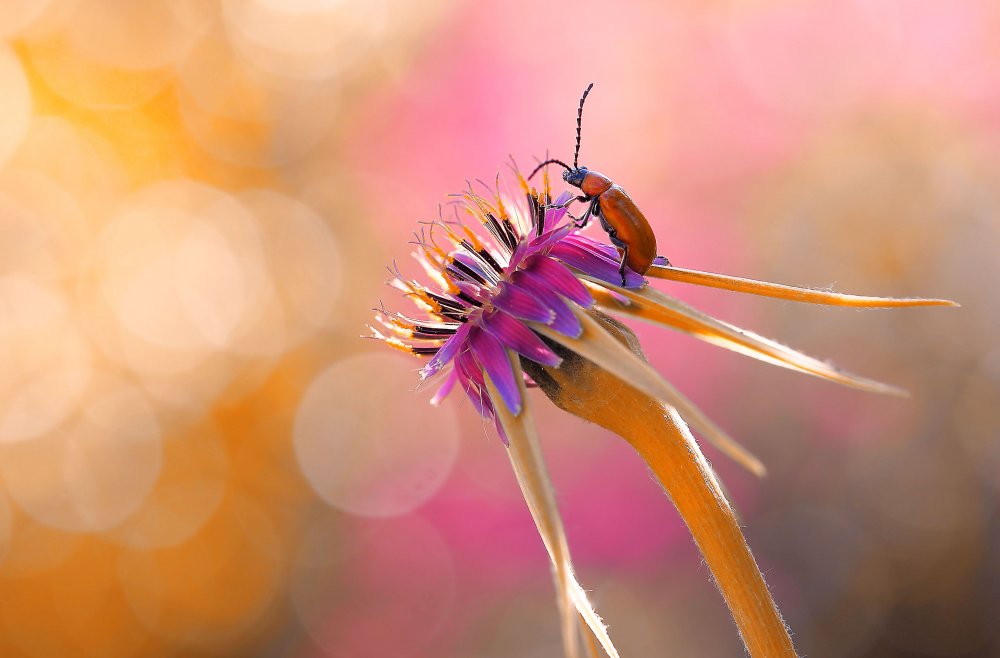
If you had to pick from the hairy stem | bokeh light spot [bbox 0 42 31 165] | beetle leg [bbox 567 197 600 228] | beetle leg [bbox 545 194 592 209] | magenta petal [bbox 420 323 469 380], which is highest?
bokeh light spot [bbox 0 42 31 165]

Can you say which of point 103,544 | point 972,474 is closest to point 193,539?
point 103,544

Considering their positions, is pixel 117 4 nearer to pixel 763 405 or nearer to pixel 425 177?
pixel 425 177

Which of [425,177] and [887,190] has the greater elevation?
[425,177]

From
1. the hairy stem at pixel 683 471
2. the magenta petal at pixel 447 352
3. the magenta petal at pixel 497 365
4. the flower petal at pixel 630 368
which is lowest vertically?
the hairy stem at pixel 683 471

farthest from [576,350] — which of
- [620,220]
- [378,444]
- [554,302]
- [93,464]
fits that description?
[93,464]

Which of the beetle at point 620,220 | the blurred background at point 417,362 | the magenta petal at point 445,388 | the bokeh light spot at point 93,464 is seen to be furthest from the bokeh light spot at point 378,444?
the beetle at point 620,220

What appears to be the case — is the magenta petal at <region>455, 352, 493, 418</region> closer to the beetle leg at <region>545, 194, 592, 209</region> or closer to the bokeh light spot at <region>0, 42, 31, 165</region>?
the beetle leg at <region>545, 194, 592, 209</region>

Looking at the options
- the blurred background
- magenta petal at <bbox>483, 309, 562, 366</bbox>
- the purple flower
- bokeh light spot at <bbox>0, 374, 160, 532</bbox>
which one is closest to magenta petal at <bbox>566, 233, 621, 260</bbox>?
the purple flower

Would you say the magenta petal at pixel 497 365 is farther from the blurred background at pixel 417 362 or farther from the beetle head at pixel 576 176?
the blurred background at pixel 417 362
